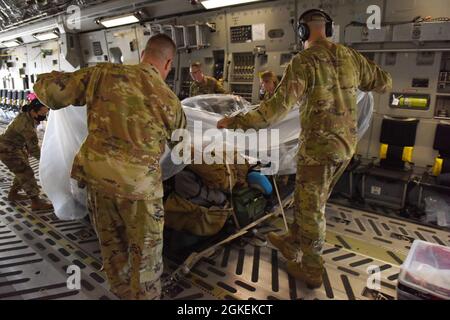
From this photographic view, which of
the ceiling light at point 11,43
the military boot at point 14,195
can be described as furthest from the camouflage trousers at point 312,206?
the ceiling light at point 11,43

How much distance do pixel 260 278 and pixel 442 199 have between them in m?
2.39

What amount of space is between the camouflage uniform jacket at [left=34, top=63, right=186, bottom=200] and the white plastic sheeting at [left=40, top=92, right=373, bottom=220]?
0.67 metres

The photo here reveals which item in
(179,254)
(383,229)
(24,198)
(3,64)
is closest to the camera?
(179,254)

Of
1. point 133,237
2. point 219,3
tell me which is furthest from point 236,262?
point 219,3

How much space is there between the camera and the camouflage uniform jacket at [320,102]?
201 cm

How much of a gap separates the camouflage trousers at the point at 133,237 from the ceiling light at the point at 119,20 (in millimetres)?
5263

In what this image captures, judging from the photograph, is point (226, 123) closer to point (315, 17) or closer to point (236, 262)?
point (315, 17)

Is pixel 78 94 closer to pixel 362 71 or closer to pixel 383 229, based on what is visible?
pixel 362 71

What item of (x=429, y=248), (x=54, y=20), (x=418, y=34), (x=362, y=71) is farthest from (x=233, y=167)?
(x=54, y=20)

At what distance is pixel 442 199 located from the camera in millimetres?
3408

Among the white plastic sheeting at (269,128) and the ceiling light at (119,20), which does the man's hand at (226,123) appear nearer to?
the white plastic sheeting at (269,128)

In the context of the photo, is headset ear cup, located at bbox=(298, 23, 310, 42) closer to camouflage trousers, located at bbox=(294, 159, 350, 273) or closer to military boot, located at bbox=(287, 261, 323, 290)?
camouflage trousers, located at bbox=(294, 159, 350, 273)

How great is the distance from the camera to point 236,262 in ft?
8.33

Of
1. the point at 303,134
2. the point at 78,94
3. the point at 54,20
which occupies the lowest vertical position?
the point at 303,134
